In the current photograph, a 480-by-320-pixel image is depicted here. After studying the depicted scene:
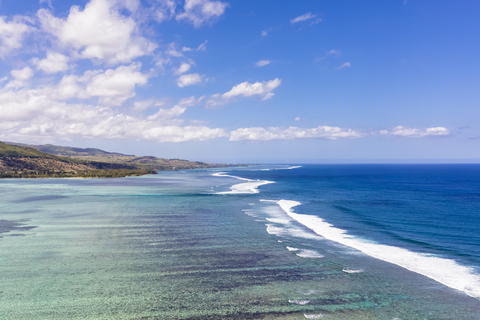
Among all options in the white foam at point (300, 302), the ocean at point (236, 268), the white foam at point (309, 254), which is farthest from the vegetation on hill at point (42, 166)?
the white foam at point (300, 302)

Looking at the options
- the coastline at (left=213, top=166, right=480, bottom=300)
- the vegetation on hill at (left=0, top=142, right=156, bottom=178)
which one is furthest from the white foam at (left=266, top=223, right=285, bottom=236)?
the vegetation on hill at (left=0, top=142, right=156, bottom=178)

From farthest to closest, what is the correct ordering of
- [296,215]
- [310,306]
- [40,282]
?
[296,215]
[40,282]
[310,306]

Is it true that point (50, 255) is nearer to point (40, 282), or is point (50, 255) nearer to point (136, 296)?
point (40, 282)

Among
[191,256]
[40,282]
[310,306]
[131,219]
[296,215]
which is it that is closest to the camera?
[310,306]

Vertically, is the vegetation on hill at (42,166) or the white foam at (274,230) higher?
the vegetation on hill at (42,166)

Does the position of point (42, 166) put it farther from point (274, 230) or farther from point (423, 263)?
point (423, 263)

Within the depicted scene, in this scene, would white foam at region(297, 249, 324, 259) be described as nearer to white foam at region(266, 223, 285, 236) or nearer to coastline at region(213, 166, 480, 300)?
coastline at region(213, 166, 480, 300)

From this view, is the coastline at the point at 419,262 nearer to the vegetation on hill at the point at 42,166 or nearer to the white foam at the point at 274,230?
the white foam at the point at 274,230

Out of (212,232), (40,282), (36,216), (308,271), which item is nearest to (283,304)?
(308,271)
